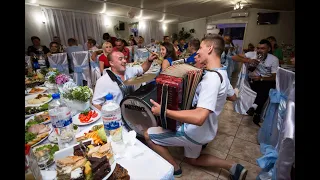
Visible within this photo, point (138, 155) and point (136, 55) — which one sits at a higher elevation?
point (136, 55)

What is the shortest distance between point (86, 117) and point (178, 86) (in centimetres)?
74

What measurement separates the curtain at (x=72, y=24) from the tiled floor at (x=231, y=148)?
22.4 ft

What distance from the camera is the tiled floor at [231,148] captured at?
165 cm

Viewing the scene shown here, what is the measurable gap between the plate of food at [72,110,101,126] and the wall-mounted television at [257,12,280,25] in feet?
33.9

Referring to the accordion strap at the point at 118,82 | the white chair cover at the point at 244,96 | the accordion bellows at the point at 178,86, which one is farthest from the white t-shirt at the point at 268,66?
the accordion strap at the point at 118,82

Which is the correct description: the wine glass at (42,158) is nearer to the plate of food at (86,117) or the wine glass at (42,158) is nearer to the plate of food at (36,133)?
the plate of food at (36,133)

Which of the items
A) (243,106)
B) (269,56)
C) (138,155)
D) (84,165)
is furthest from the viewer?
(243,106)
